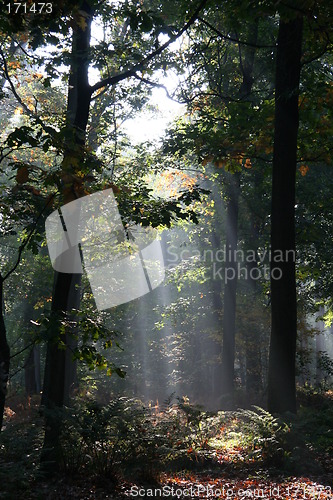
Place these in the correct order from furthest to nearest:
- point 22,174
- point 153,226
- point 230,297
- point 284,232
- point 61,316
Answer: point 230,297 < point 284,232 < point 153,226 < point 61,316 < point 22,174

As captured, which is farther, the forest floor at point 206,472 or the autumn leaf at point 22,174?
the forest floor at point 206,472

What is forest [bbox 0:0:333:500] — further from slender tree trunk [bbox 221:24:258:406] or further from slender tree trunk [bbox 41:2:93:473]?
slender tree trunk [bbox 221:24:258:406]

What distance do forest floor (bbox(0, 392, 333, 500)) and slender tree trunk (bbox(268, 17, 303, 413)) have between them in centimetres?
82

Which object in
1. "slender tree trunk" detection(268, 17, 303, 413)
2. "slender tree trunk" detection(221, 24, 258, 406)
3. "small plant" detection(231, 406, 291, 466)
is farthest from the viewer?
"slender tree trunk" detection(221, 24, 258, 406)

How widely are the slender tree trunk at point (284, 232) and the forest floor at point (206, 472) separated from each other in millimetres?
825

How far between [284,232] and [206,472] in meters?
4.45

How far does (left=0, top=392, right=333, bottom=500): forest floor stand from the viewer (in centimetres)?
607

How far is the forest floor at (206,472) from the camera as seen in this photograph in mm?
6066

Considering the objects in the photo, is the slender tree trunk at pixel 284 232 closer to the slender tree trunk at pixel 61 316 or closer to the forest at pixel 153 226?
the forest at pixel 153 226

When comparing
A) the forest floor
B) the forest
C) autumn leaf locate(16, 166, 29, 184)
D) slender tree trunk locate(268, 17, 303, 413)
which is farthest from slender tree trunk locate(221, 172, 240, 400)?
autumn leaf locate(16, 166, 29, 184)

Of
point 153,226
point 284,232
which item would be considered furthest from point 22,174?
point 284,232

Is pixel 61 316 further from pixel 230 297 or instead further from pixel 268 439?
pixel 230 297

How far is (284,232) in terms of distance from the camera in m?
9.56

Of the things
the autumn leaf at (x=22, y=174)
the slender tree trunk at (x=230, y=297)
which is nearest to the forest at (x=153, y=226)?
the autumn leaf at (x=22, y=174)
